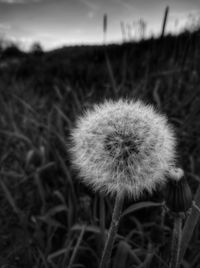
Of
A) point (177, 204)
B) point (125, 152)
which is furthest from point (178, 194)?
point (125, 152)

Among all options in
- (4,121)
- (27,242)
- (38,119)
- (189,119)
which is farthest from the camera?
(4,121)

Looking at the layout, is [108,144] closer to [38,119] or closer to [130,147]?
[130,147]

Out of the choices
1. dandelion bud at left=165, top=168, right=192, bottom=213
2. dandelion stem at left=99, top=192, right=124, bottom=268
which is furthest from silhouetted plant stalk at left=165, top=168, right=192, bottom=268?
dandelion stem at left=99, top=192, right=124, bottom=268

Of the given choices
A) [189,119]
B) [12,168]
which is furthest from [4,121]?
[189,119]

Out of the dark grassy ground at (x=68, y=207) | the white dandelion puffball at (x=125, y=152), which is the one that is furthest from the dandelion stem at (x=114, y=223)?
the dark grassy ground at (x=68, y=207)

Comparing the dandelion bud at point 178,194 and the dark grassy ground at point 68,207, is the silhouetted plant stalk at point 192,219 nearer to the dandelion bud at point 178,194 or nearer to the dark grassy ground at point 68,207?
the dandelion bud at point 178,194

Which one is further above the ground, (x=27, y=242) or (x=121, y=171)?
(x=121, y=171)

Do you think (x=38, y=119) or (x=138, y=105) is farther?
(x=38, y=119)

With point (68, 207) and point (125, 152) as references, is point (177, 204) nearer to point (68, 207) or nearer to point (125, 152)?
point (125, 152)
